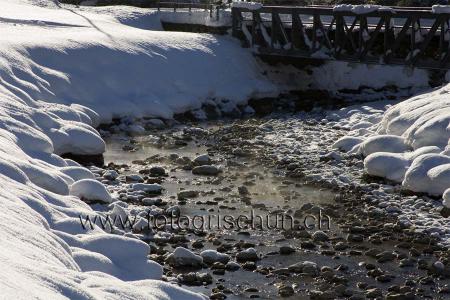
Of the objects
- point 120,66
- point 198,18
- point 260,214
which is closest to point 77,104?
point 120,66

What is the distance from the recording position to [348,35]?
2762cm

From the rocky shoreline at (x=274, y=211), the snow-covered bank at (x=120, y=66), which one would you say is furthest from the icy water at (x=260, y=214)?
the snow-covered bank at (x=120, y=66)

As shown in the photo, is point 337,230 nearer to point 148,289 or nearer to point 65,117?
point 148,289

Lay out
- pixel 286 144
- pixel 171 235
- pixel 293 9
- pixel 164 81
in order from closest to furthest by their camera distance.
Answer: pixel 171 235 → pixel 286 144 → pixel 164 81 → pixel 293 9

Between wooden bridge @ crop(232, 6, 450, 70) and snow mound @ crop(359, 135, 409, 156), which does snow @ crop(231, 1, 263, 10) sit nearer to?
wooden bridge @ crop(232, 6, 450, 70)

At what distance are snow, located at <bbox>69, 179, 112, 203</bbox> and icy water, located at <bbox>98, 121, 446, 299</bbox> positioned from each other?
5.28 ft

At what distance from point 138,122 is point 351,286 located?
44.1ft

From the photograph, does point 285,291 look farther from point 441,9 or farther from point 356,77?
point 356,77

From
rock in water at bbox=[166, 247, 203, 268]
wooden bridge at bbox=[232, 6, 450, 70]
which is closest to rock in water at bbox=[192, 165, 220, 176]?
rock in water at bbox=[166, 247, 203, 268]

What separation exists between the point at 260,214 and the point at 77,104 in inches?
364

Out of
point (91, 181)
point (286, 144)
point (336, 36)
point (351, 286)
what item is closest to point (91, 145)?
point (91, 181)

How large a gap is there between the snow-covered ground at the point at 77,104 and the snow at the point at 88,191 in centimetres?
2

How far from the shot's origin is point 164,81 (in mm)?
26875

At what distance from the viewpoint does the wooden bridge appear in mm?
25438
